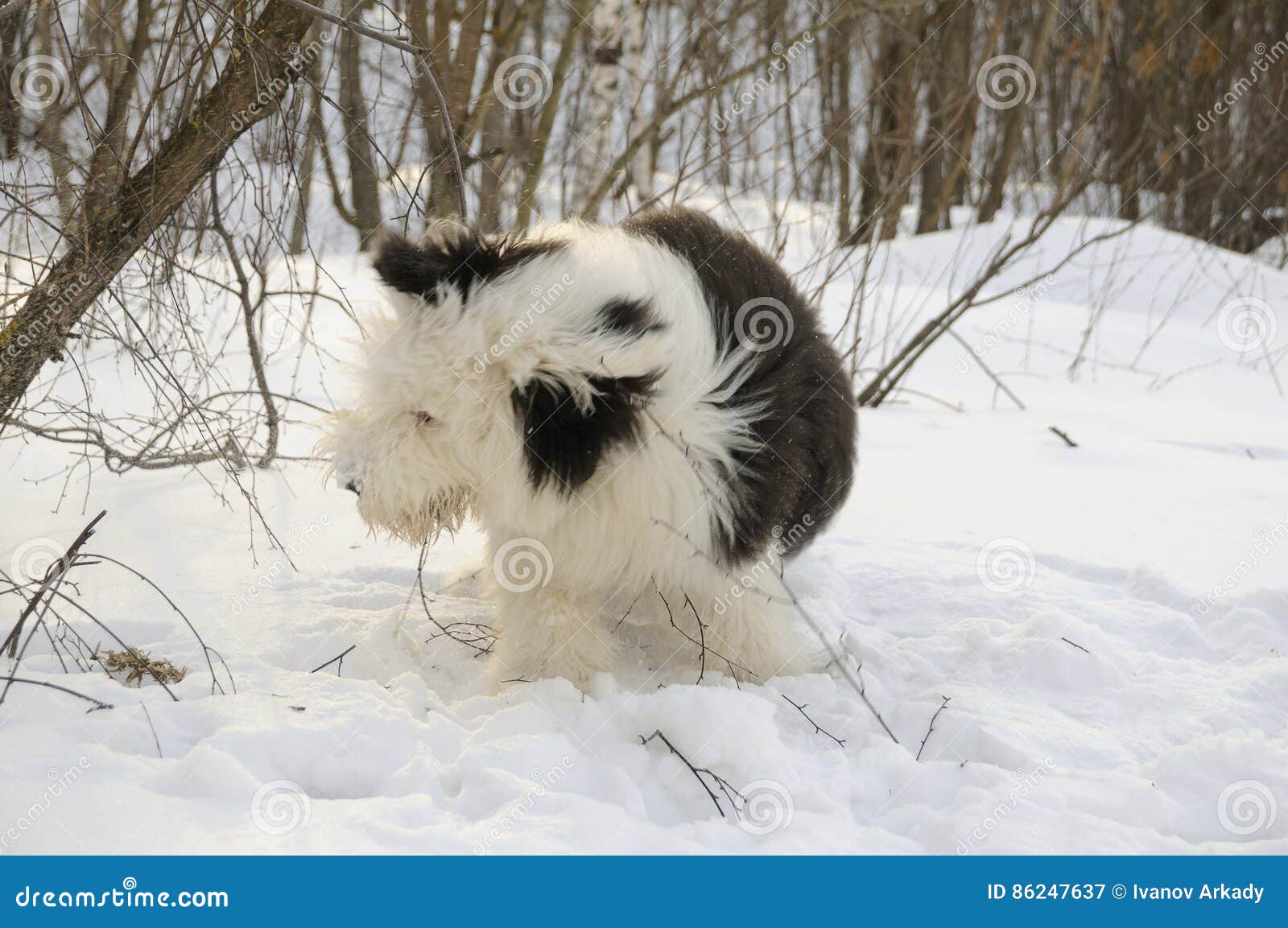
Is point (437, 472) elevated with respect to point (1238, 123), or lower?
lower

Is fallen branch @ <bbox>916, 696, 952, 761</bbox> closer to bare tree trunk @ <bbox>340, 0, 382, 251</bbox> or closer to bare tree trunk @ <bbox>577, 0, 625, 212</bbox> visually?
bare tree trunk @ <bbox>340, 0, 382, 251</bbox>

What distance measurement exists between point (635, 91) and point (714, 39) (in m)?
0.75

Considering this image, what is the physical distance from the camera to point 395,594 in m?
3.53

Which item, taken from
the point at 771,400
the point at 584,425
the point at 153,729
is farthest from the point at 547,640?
the point at 153,729

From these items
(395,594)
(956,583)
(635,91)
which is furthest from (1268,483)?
(635,91)

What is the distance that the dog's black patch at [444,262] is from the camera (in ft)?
8.50

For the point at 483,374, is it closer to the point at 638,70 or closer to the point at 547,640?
the point at 547,640

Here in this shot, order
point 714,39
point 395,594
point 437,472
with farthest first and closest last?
1. point 714,39
2. point 395,594
3. point 437,472

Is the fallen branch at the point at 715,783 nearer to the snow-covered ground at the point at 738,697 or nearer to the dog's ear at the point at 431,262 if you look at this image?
the snow-covered ground at the point at 738,697

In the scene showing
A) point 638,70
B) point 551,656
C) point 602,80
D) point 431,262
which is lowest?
point 551,656

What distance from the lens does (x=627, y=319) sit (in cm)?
256

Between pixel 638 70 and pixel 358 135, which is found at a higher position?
pixel 638 70

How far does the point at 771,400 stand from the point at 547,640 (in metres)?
0.92
